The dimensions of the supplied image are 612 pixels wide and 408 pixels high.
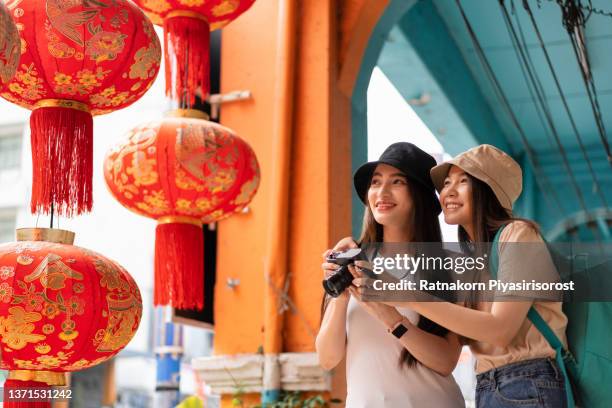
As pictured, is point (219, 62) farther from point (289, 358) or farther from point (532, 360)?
point (532, 360)

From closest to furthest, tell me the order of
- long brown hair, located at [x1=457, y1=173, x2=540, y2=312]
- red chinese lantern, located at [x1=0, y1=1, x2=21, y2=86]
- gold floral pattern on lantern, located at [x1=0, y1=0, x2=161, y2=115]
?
red chinese lantern, located at [x1=0, y1=1, x2=21, y2=86], long brown hair, located at [x1=457, y1=173, x2=540, y2=312], gold floral pattern on lantern, located at [x1=0, y1=0, x2=161, y2=115]

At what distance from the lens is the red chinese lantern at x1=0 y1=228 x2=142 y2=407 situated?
88.8 inches

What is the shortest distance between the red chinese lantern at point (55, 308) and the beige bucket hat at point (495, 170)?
98 centimetres

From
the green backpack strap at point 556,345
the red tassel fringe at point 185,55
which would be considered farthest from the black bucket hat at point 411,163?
the red tassel fringe at point 185,55

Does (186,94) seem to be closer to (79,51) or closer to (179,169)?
(179,169)

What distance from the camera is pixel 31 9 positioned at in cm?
239

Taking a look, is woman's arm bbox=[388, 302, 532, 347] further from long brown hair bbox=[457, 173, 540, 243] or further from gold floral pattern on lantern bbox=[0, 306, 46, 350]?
gold floral pattern on lantern bbox=[0, 306, 46, 350]

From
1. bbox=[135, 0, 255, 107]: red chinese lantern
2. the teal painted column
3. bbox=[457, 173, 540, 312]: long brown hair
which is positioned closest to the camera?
bbox=[457, 173, 540, 312]: long brown hair

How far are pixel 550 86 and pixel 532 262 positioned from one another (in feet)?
17.5

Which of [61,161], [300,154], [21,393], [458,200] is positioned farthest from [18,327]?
[300,154]

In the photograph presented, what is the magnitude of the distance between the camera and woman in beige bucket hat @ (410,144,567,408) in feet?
0.55

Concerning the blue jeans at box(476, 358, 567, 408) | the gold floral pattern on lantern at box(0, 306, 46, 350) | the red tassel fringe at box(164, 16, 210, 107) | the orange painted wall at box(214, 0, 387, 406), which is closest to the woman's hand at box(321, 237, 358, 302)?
the blue jeans at box(476, 358, 567, 408)

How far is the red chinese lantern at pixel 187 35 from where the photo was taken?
3.18 metres

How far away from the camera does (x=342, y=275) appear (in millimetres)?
2066
